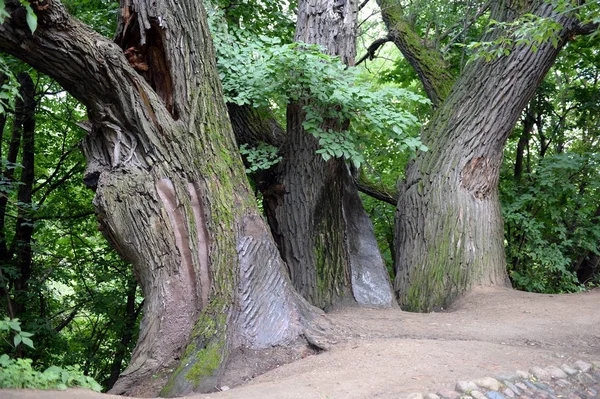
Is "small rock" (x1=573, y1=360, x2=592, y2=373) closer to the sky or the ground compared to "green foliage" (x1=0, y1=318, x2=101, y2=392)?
A: closer to the sky

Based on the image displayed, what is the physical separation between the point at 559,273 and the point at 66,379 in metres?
9.61

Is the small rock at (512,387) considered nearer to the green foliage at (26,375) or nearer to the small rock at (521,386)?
the small rock at (521,386)

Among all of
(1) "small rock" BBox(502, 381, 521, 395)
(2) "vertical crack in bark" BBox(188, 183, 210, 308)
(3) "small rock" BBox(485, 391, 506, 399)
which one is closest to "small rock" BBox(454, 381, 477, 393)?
(3) "small rock" BBox(485, 391, 506, 399)

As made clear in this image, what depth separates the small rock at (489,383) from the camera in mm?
4159

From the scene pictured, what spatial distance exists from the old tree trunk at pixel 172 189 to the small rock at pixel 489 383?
1.88 metres

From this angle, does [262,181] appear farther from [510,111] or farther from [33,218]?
[33,218]

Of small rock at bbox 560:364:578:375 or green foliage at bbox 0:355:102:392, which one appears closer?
green foliage at bbox 0:355:102:392

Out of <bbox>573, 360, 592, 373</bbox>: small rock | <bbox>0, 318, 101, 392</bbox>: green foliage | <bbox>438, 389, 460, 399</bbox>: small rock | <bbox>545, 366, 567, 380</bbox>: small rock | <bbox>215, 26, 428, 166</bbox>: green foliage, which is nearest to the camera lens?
<bbox>0, 318, 101, 392</bbox>: green foliage

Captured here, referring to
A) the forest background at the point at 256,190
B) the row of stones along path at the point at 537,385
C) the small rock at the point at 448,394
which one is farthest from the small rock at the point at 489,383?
the forest background at the point at 256,190

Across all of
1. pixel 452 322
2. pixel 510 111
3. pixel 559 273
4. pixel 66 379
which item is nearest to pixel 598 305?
pixel 452 322

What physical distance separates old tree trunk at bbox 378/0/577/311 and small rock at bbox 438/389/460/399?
13.4 ft

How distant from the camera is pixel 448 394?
13.1 ft

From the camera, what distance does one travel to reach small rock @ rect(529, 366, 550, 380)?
14.6ft

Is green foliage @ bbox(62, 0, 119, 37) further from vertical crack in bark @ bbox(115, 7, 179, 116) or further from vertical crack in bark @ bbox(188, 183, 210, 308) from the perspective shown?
vertical crack in bark @ bbox(188, 183, 210, 308)
